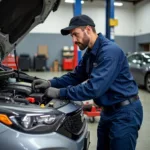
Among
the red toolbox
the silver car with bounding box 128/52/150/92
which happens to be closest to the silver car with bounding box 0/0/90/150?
the silver car with bounding box 128/52/150/92

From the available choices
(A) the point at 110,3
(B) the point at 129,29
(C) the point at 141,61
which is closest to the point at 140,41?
(B) the point at 129,29

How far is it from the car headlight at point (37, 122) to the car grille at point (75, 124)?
0.32 feet

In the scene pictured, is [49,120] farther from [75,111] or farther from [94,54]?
[94,54]

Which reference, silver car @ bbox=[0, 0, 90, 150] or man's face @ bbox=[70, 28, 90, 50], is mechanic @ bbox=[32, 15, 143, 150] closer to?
man's face @ bbox=[70, 28, 90, 50]

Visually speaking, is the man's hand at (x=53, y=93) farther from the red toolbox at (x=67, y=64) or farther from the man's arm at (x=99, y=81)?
the red toolbox at (x=67, y=64)

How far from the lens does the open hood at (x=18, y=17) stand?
270cm

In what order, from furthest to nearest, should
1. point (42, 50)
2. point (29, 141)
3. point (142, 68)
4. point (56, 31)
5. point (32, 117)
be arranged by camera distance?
point (56, 31) → point (42, 50) → point (142, 68) → point (32, 117) → point (29, 141)

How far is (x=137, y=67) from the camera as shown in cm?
884

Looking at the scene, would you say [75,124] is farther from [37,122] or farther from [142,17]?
[142,17]

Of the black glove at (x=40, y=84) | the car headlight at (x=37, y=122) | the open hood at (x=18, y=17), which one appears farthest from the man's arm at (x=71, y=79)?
the car headlight at (x=37, y=122)

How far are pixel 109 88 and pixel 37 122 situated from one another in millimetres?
666

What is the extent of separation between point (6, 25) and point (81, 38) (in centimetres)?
101

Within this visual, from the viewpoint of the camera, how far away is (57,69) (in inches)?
640

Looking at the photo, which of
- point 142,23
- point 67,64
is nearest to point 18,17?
point 67,64
